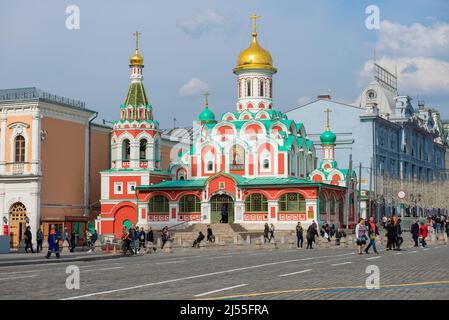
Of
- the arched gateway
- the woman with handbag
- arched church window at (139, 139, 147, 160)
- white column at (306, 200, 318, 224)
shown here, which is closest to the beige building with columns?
arched church window at (139, 139, 147, 160)

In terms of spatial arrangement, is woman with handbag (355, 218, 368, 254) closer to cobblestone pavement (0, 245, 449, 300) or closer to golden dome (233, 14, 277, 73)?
cobblestone pavement (0, 245, 449, 300)

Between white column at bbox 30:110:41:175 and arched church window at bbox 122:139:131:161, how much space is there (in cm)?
1195

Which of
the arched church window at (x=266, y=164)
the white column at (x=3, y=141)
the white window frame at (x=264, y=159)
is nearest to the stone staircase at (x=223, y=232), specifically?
the white window frame at (x=264, y=159)

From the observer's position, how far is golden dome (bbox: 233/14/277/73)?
6994 cm

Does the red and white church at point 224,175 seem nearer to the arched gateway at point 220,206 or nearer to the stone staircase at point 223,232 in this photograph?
the arched gateway at point 220,206

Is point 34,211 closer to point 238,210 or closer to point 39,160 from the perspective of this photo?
point 39,160

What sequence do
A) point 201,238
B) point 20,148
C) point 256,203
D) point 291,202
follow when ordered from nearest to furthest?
point 201,238
point 20,148
point 291,202
point 256,203

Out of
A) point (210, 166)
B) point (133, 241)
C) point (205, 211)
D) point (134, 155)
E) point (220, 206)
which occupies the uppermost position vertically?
point (134, 155)

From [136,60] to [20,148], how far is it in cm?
1462

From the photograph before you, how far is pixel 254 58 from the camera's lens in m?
70.3

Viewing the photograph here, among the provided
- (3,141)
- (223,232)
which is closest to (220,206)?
(223,232)

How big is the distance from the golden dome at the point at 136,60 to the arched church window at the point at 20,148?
550 inches

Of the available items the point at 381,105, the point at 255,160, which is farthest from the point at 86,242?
the point at 381,105
